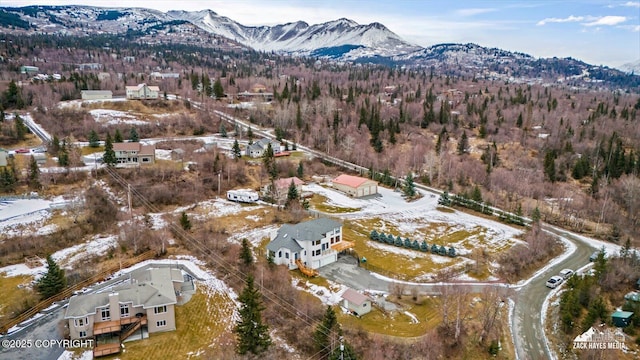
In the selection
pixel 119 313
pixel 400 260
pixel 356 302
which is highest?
pixel 119 313

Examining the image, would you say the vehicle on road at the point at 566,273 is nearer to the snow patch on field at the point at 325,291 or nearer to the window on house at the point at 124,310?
the snow patch on field at the point at 325,291

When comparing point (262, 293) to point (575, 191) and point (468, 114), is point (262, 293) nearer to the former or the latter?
A: point (575, 191)

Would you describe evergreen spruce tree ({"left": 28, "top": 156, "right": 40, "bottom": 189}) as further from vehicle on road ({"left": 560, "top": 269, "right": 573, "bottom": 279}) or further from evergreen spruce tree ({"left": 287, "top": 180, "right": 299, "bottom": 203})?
vehicle on road ({"left": 560, "top": 269, "right": 573, "bottom": 279})

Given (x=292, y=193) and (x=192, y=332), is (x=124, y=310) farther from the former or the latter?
(x=292, y=193)

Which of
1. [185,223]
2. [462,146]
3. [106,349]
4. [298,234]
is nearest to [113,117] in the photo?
[185,223]

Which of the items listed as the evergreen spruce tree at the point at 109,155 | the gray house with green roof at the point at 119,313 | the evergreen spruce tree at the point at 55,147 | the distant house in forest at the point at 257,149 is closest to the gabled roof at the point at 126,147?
the evergreen spruce tree at the point at 109,155

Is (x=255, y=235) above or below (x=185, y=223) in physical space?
below

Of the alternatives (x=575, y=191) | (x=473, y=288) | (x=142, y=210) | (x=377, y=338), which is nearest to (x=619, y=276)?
(x=473, y=288)

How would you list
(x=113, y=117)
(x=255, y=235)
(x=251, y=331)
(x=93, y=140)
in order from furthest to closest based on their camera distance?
(x=113, y=117)
(x=93, y=140)
(x=255, y=235)
(x=251, y=331)
